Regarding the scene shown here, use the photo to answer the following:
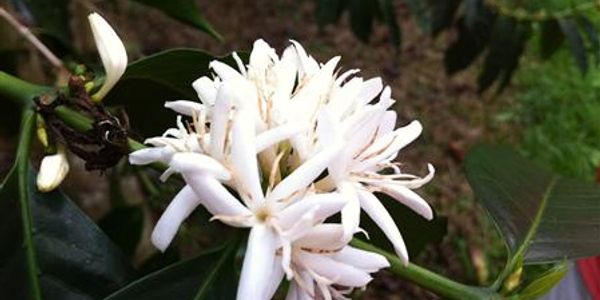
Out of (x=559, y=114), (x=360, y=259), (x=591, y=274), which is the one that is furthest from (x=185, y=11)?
(x=559, y=114)

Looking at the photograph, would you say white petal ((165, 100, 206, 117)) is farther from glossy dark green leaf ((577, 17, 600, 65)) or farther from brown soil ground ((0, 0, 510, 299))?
brown soil ground ((0, 0, 510, 299))

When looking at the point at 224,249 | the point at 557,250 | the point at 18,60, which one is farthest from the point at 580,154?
the point at 224,249

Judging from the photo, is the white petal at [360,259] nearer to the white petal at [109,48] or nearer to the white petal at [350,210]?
the white petal at [350,210]

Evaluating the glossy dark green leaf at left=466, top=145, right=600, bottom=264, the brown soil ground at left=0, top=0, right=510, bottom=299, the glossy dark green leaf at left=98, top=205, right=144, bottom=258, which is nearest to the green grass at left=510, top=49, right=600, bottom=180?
the brown soil ground at left=0, top=0, right=510, bottom=299

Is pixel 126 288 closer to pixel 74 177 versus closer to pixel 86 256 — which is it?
pixel 86 256

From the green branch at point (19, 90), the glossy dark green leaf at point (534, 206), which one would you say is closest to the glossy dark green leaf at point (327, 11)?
the glossy dark green leaf at point (534, 206)

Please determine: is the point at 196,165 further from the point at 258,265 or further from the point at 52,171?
the point at 52,171

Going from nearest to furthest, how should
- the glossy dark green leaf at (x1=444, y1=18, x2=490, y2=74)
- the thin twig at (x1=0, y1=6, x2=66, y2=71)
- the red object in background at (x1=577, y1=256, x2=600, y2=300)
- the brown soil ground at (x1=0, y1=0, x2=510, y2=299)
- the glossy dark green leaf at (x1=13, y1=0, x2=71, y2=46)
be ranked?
the thin twig at (x1=0, y1=6, x2=66, y2=71)
the glossy dark green leaf at (x1=13, y1=0, x2=71, y2=46)
the red object in background at (x1=577, y1=256, x2=600, y2=300)
the glossy dark green leaf at (x1=444, y1=18, x2=490, y2=74)
the brown soil ground at (x1=0, y1=0, x2=510, y2=299)

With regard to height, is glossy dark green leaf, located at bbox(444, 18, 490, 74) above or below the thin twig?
below
